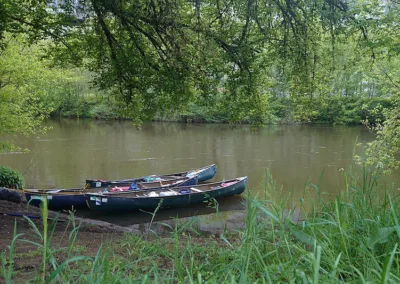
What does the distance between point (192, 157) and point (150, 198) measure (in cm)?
906

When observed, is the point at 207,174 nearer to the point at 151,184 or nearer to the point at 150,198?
the point at 151,184

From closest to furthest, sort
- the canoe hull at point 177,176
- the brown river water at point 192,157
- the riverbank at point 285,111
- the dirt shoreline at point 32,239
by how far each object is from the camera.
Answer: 1. the dirt shoreline at point 32,239
2. the riverbank at point 285,111
3. the canoe hull at point 177,176
4. the brown river water at point 192,157

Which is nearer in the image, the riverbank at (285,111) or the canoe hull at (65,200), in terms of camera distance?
the riverbank at (285,111)

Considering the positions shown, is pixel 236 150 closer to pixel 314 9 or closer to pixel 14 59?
pixel 14 59

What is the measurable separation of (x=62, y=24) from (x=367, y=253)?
5846 millimetres

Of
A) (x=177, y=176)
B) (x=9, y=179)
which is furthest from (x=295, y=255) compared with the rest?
(x=177, y=176)

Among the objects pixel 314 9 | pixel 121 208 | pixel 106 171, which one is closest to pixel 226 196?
pixel 121 208

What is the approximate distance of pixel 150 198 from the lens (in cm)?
1066

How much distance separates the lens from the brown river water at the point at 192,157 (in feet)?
43.2

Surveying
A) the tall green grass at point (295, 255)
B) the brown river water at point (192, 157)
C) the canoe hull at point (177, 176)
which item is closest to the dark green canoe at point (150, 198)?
the brown river water at point (192, 157)

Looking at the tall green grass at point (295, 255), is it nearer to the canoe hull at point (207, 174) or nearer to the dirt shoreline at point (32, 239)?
the dirt shoreline at point (32, 239)

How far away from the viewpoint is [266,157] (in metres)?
19.2

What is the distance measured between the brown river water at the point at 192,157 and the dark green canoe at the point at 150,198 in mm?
287

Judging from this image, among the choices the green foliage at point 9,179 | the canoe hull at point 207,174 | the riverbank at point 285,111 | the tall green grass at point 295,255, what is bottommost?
the canoe hull at point 207,174
